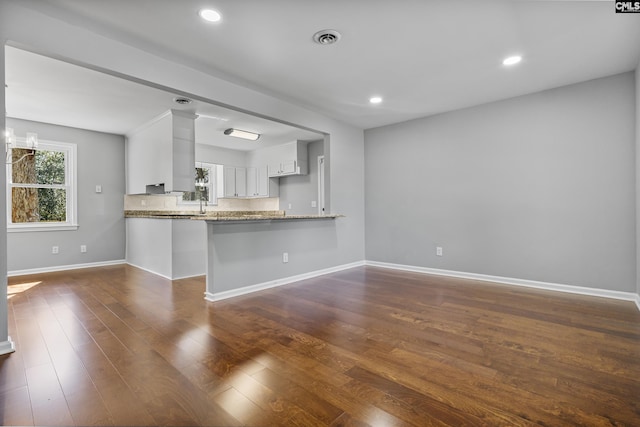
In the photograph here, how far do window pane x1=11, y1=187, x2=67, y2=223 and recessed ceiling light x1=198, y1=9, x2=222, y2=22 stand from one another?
4703 mm

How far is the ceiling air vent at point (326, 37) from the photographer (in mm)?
2524

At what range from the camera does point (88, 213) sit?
216 inches

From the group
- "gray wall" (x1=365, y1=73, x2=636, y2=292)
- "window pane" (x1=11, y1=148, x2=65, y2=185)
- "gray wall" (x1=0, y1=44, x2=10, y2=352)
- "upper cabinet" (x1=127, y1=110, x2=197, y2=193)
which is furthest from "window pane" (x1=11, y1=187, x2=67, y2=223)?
"gray wall" (x1=365, y1=73, x2=636, y2=292)

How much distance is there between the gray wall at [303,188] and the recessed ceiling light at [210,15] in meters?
4.13

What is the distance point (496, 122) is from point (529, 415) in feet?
12.2

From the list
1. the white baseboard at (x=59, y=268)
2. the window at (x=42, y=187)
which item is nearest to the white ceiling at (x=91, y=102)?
the window at (x=42, y=187)

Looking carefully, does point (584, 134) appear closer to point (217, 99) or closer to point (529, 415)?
point (529, 415)

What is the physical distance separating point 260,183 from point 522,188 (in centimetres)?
519

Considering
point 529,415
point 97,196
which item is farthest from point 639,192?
point 97,196

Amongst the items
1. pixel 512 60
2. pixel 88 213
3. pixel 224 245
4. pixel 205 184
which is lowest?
pixel 224 245

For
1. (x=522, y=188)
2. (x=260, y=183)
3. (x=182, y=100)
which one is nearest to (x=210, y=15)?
(x=182, y=100)

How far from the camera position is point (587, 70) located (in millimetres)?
3232

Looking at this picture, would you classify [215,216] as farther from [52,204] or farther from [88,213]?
[52,204]

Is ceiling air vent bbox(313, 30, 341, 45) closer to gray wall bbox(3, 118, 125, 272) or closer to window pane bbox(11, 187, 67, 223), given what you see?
gray wall bbox(3, 118, 125, 272)
